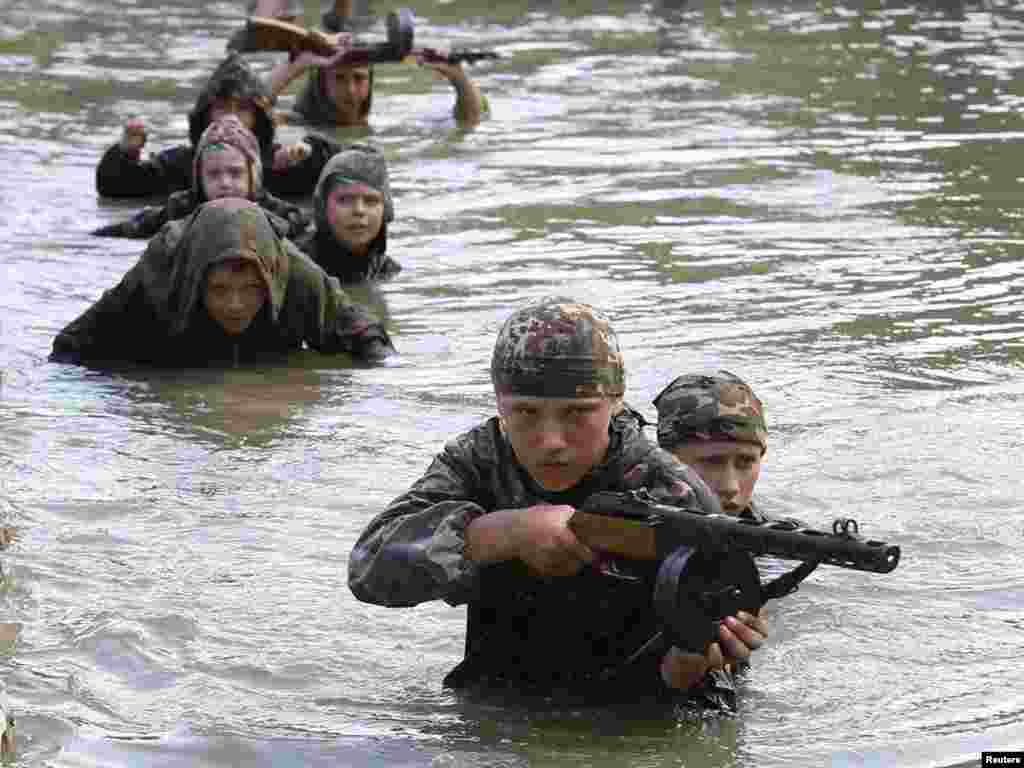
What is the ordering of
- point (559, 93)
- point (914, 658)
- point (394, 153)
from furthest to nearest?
point (559, 93)
point (394, 153)
point (914, 658)

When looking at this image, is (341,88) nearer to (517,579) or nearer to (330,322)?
(330,322)

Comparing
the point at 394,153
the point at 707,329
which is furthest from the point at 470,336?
the point at 394,153

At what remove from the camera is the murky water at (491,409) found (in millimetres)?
5871

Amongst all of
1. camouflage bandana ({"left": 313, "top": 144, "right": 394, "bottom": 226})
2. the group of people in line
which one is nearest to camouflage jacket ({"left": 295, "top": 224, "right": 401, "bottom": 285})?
camouflage bandana ({"left": 313, "top": 144, "right": 394, "bottom": 226})

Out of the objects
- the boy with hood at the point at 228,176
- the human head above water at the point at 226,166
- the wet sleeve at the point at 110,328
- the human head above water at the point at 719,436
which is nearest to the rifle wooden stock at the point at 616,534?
the human head above water at the point at 719,436

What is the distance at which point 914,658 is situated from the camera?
652 cm

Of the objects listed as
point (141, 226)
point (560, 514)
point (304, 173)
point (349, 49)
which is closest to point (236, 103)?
point (304, 173)

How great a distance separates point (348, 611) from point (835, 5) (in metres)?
20.8

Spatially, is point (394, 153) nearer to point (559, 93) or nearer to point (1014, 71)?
point (559, 93)

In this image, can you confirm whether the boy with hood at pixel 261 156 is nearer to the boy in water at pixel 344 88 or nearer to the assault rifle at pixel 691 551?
the boy in water at pixel 344 88

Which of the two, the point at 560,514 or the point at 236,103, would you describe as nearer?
the point at 560,514

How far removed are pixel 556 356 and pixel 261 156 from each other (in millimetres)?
10177

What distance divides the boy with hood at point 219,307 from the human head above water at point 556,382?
4684mm

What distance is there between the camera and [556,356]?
17.4ft
